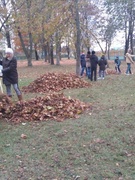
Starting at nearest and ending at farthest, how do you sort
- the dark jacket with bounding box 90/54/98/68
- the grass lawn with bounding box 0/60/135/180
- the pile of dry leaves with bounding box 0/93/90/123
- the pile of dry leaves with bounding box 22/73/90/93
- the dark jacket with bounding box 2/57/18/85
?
the grass lawn with bounding box 0/60/135/180, the pile of dry leaves with bounding box 0/93/90/123, the dark jacket with bounding box 2/57/18/85, the pile of dry leaves with bounding box 22/73/90/93, the dark jacket with bounding box 90/54/98/68

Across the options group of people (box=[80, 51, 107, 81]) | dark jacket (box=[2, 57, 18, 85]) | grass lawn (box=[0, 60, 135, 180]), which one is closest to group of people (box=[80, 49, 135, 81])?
group of people (box=[80, 51, 107, 81])

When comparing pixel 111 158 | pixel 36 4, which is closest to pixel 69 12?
pixel 36 4

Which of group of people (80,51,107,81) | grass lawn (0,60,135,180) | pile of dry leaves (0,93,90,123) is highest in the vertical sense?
group of people (80,51,107,81)

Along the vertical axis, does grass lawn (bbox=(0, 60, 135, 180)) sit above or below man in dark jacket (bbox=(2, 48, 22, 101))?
below

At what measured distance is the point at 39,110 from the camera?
23.5 feet

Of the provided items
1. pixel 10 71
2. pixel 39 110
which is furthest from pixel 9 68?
pixel 39 110

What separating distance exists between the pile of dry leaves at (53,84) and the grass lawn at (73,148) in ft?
16.5

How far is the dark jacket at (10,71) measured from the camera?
8.41 meters

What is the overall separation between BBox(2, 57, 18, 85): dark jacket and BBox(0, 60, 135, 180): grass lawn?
7.08 ft

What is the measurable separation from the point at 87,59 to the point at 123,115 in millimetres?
9360

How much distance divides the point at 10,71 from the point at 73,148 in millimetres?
4325

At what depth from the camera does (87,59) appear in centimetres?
1600

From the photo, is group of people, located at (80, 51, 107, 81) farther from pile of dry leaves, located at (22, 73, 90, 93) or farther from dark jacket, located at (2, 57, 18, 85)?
dark jacket, located at (2, 57, 18, 85)

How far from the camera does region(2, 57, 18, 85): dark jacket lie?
8406mm
